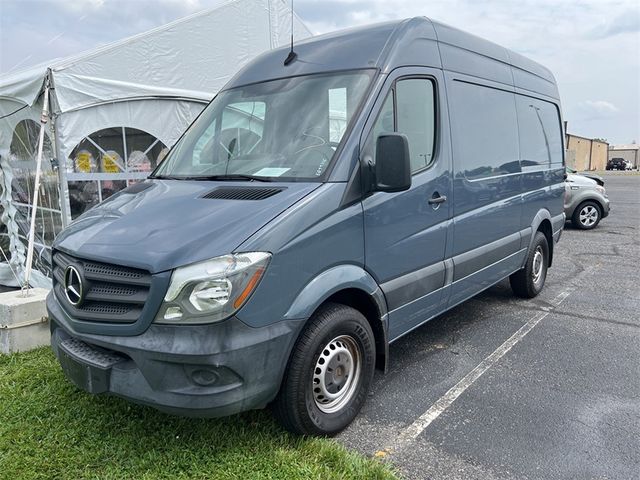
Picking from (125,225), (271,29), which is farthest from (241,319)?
(271,29)

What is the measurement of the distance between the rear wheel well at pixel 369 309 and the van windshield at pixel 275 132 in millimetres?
753

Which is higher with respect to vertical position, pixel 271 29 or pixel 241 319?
pixel 271 29

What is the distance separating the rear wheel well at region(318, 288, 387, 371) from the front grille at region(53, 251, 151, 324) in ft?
3.67

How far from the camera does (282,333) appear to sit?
2607 millimetres

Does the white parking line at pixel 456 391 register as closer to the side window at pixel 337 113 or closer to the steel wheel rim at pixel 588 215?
the side window at pixel 337 113

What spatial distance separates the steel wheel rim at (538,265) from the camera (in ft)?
19.6

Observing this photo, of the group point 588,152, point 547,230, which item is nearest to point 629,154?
point 588,152

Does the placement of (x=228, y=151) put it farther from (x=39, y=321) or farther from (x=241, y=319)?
(x=39, y=321)

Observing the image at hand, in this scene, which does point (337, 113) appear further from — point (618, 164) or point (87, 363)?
point (618, 164)

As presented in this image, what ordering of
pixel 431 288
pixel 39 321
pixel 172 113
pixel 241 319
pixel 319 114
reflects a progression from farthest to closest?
pixel 172 113
pixel 39 321
pixel 431 288
pixel 319 114
pixel 241 319

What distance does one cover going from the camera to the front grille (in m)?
2.52

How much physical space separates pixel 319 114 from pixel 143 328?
1.74 m

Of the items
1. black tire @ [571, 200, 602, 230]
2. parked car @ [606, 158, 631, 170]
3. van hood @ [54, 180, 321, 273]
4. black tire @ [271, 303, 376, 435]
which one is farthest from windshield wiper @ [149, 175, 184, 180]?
parked car @ [606, 158, 631, 170]

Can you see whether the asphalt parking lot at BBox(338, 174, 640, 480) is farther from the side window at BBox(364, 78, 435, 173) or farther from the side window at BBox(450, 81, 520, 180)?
the side window at BBox(364, 78, 435, 173)
